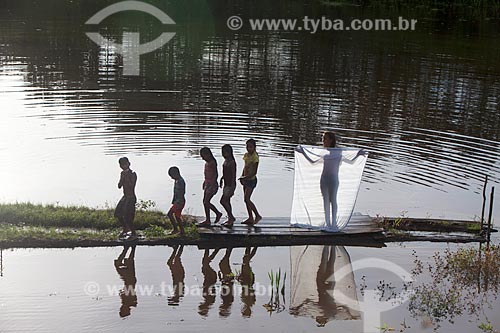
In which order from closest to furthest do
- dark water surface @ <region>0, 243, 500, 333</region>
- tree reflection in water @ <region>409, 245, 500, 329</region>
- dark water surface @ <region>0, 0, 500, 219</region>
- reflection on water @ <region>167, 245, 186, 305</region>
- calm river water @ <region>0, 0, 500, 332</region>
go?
dark water surface @ <region>0, 243, 500, 333</region> < tree reflection in water @ <region>409, 245, 500, 329</region> < reflection on water @ <region>167, 245, 186, 305</region> < calm river water @ <region>0, 0, 500, 332</region> < dark water surface @ <region>0, 0, 500, 219</region>

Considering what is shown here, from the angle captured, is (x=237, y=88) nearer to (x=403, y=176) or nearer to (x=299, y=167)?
(x=403, y=176)

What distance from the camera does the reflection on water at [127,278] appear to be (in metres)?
9.83

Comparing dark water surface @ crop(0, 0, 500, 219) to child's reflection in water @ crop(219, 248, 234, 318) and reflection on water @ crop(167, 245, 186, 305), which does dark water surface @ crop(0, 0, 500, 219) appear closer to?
reflection on water @ crop(167, 245, 186, 305)

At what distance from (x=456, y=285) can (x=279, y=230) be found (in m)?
2.85

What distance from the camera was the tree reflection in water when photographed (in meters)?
9.96

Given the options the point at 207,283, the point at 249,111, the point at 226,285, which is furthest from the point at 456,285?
the point at 249,111

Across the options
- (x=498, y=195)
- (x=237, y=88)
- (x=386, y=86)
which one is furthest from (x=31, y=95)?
(x=498, y=195)

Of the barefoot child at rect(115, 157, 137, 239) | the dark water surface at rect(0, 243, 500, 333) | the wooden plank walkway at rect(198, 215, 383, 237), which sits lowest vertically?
the dark water surface at rect(0, 243, 500, 333)

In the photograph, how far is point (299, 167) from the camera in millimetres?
12555

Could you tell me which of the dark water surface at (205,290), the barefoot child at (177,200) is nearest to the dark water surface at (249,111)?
the barefoot child at (177,200)

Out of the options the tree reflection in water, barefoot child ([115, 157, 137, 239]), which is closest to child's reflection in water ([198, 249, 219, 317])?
barefoot child ([115, 157, 137, 239])

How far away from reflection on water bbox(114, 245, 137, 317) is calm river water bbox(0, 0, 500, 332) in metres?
→ 0.12

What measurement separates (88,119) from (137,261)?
921cm

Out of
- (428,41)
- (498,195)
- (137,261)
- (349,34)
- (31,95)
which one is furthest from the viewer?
(349,34)
